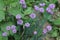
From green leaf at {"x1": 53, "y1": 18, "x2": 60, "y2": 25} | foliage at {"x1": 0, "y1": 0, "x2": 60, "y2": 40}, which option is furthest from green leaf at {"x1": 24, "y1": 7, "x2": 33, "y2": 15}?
green leaf at {"x1": 53, "y1": 18, "x2": 60, "y2": 25}

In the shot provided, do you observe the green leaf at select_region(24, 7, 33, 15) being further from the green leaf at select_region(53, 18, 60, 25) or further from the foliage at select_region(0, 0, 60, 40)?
the green leaf at select_region(53, 18, 60, 25)

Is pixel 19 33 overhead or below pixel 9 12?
below

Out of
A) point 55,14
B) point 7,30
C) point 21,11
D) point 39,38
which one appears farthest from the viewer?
point 55,14

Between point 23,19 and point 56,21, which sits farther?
point 56,21

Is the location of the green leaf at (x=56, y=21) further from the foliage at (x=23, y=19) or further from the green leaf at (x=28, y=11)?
the green leaf at (x=28, y=11)

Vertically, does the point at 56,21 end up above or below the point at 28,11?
below

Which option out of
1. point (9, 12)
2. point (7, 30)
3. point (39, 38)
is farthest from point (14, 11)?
point (39, 38)

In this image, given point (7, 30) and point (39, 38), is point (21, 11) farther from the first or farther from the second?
point (39, 38)

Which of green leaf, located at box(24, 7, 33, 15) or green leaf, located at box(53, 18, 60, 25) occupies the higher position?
green leaf, located at box(24, 7, 33, 15)

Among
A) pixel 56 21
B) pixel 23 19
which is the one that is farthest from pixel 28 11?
pixel 56 21

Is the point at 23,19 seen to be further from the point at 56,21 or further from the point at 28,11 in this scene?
the point at 56,21

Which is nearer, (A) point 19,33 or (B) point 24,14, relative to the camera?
(A) point 19,33
